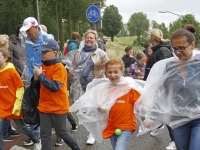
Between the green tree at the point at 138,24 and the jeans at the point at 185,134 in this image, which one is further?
the green tree at the point at 138,24

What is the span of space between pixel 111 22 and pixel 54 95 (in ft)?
239

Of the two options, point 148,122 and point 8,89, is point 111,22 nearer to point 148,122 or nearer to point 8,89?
point 8,89

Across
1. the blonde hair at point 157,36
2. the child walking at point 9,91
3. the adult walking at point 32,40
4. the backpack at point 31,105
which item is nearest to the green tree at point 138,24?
the blonde hair at point 157,36

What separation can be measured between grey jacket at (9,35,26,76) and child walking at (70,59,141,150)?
2.45 m

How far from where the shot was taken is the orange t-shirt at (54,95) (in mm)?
3760

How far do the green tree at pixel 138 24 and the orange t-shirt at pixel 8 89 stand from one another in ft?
367

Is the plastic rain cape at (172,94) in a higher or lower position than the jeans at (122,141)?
higher

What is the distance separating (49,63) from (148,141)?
89.1 inches

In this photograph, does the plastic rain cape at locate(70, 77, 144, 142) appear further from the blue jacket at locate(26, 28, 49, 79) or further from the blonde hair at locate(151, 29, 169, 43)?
the blonde hair at locate(151, 29, 169, 43)

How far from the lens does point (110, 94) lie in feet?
11.8

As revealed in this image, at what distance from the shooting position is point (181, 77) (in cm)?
309

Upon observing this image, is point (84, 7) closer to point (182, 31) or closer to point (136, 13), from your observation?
point (182, 31)

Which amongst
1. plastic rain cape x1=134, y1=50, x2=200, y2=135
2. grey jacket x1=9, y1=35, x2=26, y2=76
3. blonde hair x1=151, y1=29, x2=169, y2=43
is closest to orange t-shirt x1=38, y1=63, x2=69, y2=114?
plastic rain cape x1=134, y1=50, x2=200, y2=135

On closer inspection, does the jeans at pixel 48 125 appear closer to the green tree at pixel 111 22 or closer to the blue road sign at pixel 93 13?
the blue road sign at pixel 93 13
